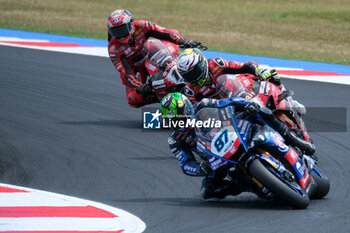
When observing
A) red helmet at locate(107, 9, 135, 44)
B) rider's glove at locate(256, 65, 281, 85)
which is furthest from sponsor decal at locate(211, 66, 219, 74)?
red helmet at locate(107, 9, 135, 44)

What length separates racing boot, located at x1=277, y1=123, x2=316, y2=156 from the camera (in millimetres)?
6966

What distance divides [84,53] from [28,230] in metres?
12.2

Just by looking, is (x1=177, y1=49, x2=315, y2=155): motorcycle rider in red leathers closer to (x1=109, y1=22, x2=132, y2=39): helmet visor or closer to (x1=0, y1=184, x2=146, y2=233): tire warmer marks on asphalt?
(x1=0, y1=184, x2=146, y2=233): tire warmer marks on asphalt

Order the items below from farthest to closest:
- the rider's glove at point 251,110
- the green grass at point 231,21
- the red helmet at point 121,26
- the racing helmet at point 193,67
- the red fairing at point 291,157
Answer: the green grass at point 231,21 < the red helmet at point 121,26 < the racing helmet at point 193,67 < the red fairing at point 291,157 < the rider's glove at point 251,110

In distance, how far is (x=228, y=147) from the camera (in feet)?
21.3

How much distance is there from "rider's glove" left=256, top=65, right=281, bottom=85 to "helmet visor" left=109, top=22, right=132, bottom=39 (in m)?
3.42

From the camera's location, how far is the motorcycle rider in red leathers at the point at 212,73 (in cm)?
707

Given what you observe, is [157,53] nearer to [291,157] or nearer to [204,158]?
[204,158]

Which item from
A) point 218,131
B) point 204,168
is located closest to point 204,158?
point 204,168

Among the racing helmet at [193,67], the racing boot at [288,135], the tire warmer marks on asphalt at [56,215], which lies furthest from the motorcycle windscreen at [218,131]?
the tire warmer marks on asphalt at [56,215]

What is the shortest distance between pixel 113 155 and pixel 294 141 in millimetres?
3237

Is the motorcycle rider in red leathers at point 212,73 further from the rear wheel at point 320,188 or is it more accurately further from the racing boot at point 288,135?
the rear wheel at point 320,188

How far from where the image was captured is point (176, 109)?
22.7 feet

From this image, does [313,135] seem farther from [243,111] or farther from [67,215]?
[67,215]
